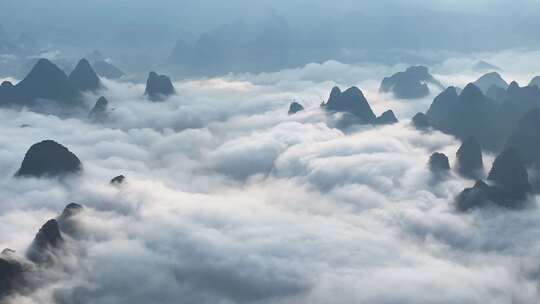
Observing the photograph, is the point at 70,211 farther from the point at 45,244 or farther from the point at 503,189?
the point at 503,189

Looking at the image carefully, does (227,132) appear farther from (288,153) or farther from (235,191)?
(235,191)

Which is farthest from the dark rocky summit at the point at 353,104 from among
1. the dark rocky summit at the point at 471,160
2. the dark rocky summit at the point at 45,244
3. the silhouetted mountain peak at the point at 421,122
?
the dark rocky summit at the point at 45,244

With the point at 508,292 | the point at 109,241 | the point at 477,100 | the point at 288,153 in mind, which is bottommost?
the point at 508,292

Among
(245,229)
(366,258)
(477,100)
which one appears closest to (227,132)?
(477,100)

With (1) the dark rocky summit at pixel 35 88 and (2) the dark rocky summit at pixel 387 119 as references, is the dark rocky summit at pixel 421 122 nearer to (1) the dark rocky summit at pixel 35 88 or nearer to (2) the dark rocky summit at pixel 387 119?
(2) the dark rocky summit at pixel 387 119

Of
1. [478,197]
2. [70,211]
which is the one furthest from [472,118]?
[70,211]

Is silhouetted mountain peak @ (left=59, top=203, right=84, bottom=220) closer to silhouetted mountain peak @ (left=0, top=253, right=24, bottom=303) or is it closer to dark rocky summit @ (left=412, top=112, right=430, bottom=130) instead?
silhouetted mountain peak @ (left=0, top=253, right=24, bottom=303)
